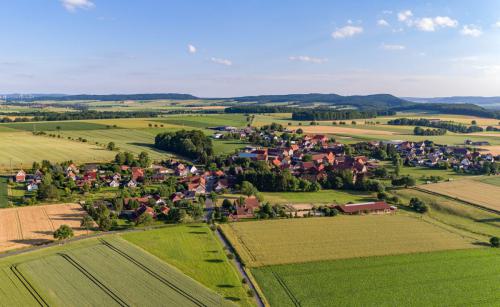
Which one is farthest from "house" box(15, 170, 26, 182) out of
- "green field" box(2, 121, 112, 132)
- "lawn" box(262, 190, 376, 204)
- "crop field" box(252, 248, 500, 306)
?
"green field" box(2, 121, 112, 132)

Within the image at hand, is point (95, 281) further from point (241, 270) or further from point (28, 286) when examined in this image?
point (241, 270)

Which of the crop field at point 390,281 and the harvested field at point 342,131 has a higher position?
the harvested field at point 342,131

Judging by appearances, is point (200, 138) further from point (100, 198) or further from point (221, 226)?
point (221, 226)

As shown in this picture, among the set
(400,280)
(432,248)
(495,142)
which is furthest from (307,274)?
(495,142)

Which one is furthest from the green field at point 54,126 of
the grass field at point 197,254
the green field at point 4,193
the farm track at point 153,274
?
the farm track at point 153,274

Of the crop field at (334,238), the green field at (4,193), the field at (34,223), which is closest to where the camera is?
the crop field at (334,238)

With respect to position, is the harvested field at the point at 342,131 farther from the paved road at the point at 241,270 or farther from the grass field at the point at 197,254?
the grass field at the point at 197,254
